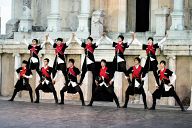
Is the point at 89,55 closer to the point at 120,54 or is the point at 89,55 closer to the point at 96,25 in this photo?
the point at 120,54

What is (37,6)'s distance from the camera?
26.1 m

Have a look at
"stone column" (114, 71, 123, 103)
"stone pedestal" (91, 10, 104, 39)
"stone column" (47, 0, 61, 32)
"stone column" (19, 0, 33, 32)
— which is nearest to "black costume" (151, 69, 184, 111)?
"stone column" (114, 71, 123, 103)

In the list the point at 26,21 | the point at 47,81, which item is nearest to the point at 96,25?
the point at 26,21

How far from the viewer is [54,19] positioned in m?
24.1

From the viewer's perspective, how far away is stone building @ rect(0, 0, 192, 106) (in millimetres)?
20641

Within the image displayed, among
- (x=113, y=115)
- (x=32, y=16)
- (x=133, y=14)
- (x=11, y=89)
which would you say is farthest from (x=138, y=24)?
(x=113, y=115)

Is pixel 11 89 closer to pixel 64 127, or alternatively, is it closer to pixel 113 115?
pixel 113 115

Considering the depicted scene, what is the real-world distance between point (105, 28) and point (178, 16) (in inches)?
167

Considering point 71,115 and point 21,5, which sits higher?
point 21,5

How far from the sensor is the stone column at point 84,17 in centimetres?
2339

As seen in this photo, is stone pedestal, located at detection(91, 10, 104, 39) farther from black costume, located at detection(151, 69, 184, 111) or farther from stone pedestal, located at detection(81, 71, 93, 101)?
black costume, located at detection(151, 69, 184, 111)

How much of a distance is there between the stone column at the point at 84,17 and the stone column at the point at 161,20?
3.01 metres

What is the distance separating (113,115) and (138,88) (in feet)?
10.3

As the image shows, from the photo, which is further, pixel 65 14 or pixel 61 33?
pixel 65 14
